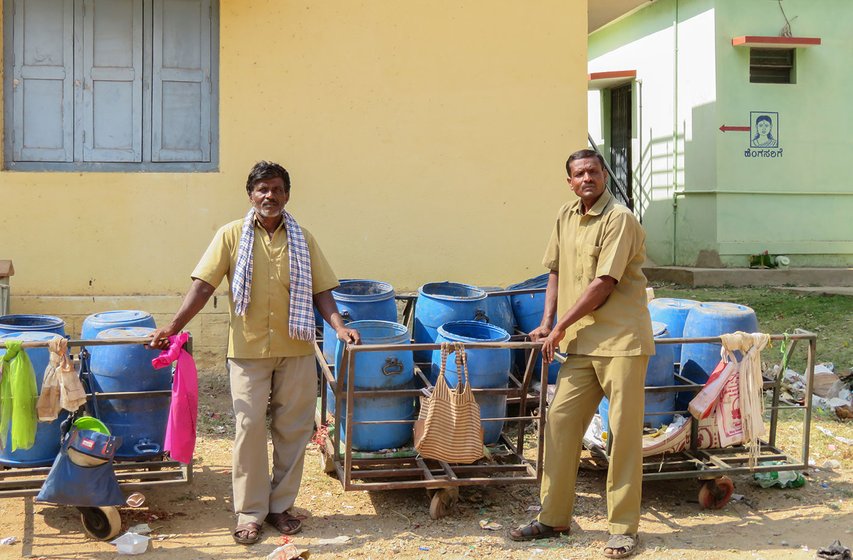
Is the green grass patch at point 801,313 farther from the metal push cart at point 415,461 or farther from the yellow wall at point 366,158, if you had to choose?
the metal push cart at point 415,461

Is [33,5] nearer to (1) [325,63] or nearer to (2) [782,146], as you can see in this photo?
(1) [325,63]

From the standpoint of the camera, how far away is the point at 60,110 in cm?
702

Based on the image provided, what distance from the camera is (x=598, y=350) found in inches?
158

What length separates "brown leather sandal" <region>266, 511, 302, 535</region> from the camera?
4160mm

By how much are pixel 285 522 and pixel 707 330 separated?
2.57m

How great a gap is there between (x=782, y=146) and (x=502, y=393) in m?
9.97

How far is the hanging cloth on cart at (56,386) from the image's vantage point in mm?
3965

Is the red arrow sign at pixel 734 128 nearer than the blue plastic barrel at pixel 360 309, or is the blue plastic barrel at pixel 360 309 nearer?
the blue plastic barrel at pixel 360 309

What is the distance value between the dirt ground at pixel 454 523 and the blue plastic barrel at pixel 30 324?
0.93 m

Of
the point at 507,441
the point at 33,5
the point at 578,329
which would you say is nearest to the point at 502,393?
the point at 507,441

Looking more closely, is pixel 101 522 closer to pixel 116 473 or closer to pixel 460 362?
pixel 116 473

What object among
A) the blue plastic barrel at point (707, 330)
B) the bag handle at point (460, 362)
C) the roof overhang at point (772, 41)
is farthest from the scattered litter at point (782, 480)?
the roof overhang at point (772, 41)

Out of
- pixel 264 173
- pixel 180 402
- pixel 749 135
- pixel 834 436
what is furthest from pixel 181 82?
pixel 749 135

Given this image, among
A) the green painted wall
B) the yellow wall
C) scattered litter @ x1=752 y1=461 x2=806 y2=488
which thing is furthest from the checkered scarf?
the green painted wall
